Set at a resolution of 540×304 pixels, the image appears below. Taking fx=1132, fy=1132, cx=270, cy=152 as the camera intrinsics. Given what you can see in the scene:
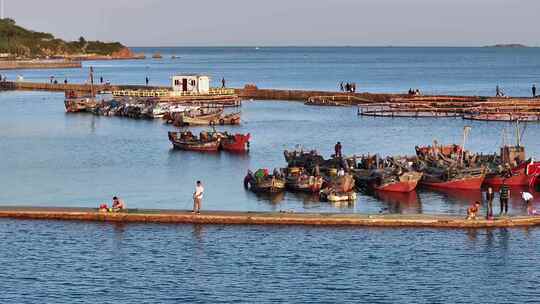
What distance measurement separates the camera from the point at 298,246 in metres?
44.0

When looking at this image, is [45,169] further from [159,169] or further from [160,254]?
[160,254]

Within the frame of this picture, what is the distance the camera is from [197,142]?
78.9 meters

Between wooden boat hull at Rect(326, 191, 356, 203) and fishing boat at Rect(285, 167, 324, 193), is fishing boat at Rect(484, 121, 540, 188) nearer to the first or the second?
wooden boat hull at Rect(326, 191, 356, 203)

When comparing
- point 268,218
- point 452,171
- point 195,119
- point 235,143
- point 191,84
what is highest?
point 191,84

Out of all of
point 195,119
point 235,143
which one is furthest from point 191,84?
point 235,143

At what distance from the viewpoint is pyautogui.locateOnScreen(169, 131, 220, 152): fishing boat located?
78.3 meters

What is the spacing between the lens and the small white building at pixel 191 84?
120562 millimetres

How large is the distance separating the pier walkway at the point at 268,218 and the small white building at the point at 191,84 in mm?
71720

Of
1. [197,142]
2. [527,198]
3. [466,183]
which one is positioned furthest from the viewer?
[197,142]

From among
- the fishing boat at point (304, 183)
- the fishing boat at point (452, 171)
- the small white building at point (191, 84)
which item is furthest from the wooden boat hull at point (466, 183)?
the small white building at point (191, 84)

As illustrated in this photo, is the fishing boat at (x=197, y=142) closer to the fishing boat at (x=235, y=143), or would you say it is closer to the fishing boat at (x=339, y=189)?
the fishing boat at (x=235, y=143)

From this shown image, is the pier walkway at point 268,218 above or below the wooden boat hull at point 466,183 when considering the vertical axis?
below

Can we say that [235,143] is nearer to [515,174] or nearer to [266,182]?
[266,182]

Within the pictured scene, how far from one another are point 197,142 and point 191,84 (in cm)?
4270
